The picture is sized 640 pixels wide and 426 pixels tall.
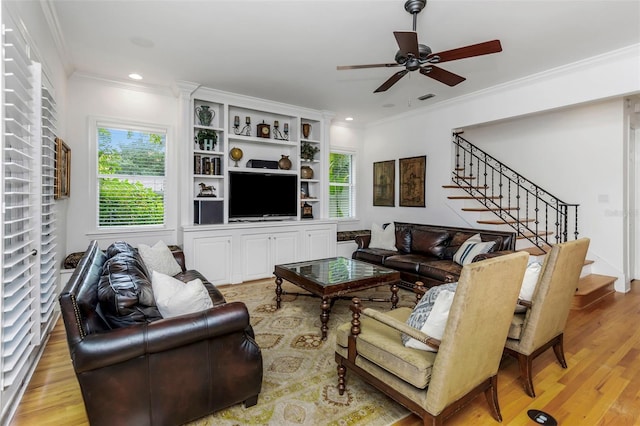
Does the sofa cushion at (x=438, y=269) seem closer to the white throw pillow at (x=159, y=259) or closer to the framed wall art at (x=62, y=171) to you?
the white throw pillow at (x=159, y=259)

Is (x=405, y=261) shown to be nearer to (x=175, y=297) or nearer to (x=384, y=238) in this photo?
(x=384, y=238)

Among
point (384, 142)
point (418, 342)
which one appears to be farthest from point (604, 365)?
point (384, 142)

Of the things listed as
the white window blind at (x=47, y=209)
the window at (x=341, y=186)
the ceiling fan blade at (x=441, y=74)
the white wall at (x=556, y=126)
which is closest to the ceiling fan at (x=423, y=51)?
the ceiling fan blade at (x=441, y=74)

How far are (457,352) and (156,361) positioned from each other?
1563 millimetres

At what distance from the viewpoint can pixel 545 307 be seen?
2.17 meters

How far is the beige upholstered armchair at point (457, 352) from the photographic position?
157 cm

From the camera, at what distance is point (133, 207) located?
463 cm

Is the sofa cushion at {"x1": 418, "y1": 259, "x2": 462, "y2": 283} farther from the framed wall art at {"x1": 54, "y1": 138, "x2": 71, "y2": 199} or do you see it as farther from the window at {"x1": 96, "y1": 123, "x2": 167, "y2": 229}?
the framed wall art at {"x1": 54, "y1": 138, "x2": 71, "y2": 199}

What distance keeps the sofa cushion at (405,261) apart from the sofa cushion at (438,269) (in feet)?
0.32

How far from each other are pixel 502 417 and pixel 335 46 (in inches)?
136

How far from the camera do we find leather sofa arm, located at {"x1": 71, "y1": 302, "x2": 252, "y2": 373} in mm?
1593

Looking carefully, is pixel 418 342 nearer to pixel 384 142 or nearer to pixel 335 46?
pixel 335 46

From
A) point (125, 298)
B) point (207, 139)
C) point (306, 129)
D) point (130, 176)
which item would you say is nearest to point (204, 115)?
point (207, 139)

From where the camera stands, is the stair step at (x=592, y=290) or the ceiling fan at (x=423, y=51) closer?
the ceiling fan at (x=423, y=51)
